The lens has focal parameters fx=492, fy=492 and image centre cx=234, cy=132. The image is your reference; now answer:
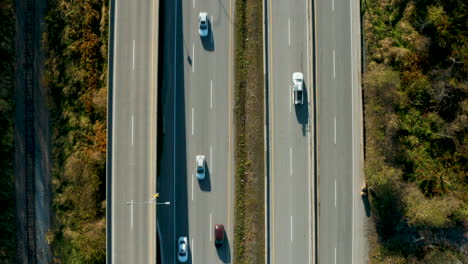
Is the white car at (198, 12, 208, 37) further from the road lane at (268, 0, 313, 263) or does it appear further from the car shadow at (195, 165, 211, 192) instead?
the car shadow at (195, 165, 211, 192)

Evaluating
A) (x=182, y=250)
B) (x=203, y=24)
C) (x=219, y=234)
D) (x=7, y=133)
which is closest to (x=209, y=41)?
(x=203, y=24)

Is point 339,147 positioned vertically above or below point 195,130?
below

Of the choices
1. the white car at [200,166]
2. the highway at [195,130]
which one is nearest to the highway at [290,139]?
the highway at [195,130]

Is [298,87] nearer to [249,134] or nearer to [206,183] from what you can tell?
[249,134]

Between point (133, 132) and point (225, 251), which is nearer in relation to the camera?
point (133, 132)

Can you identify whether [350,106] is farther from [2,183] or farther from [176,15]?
[2,183]

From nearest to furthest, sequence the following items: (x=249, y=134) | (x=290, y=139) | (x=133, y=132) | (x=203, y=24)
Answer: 1. (x=133, y=132)
2. (x=290, y=139)
3. (x=203, y=24)
4. (x=249, y=134)

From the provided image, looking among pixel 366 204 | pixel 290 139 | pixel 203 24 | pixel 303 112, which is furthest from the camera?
pixel 366 204
